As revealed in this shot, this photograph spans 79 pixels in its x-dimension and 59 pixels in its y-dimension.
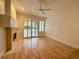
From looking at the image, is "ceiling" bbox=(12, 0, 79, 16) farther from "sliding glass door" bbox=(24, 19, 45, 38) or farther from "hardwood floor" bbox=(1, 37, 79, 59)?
"sliding glass door" bbox=(24, 19, 45, 38)

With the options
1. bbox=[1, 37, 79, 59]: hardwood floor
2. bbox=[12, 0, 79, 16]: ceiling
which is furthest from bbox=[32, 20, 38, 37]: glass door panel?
bbox=[1, 37, 79, 59]: hardwood floor

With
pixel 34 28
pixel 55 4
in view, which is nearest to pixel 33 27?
pixel 34 28

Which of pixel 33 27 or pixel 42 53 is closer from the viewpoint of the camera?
pixel 42 53

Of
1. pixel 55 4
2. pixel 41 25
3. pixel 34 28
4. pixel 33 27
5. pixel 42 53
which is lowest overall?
pixel 42 53

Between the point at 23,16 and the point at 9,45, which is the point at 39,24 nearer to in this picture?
the point at 23,16

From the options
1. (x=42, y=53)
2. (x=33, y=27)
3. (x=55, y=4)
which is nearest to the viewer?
(x=42, y=53)

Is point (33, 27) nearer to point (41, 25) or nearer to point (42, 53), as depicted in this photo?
point (41, 25)

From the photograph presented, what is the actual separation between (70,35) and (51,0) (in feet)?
8.84

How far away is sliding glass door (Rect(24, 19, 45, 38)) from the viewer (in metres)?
10.4

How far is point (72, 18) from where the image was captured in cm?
573

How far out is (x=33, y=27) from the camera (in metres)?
10.9

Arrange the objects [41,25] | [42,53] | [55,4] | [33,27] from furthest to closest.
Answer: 1. [41,25]
2. [33,27]
3. [55,4]
4. [42,53]

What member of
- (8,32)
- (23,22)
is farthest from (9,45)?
(23,22)

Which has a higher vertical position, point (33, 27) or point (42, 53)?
point (33, 27)
